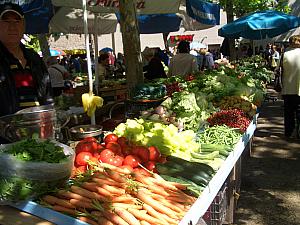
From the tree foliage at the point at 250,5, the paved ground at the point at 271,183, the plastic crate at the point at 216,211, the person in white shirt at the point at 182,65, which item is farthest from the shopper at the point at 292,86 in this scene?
the tree foliage at the point at 250,5

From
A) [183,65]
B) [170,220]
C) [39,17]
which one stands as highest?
[39,17]

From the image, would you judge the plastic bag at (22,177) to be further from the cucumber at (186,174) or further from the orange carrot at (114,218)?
the cucumber at (186,174)

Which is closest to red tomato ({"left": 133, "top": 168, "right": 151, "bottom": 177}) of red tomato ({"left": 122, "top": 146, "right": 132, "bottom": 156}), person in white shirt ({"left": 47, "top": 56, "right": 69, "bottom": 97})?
red tomato ({"left": 122, "top": 146, "right": 132, "bottom": 156})

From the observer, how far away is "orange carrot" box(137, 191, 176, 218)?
247cm

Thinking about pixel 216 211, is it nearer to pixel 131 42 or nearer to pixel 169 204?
pixel 169 204

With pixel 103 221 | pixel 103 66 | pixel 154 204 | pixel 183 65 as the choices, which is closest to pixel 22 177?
pixel 103 221

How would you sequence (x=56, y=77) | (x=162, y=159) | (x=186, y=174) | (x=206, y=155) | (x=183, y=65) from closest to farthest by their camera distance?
(x=186, y=174) → (x=162, y=159) → (x=206, y=155) → (x=183, y=65) → (x=56, y=77)

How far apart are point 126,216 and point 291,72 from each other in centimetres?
606

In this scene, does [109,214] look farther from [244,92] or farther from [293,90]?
[293,90]

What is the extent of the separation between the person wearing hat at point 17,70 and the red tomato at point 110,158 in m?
0.80

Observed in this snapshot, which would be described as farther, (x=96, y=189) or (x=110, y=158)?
(x=110, y=158)

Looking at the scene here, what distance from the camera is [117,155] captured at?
9.77 ft

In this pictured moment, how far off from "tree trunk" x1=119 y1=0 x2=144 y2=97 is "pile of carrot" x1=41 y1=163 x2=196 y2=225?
10.6 feet

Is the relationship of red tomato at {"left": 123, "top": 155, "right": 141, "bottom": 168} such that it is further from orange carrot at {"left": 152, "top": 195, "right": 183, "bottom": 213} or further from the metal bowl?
the metal bowl
